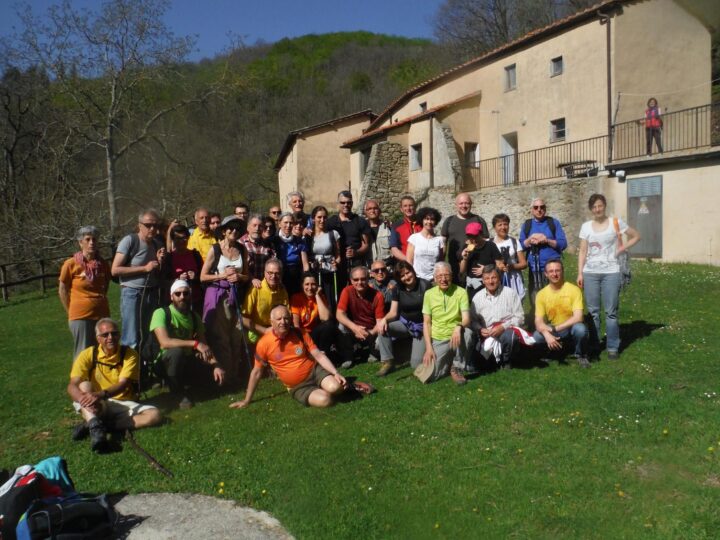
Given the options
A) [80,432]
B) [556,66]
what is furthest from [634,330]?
[556,66]

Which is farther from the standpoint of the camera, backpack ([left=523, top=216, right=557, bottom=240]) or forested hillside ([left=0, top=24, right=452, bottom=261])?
forested hillside ([left=0, top=24, right=452, bottom=261])

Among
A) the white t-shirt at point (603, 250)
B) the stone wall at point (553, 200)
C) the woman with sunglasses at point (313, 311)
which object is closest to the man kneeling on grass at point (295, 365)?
the woman with sunglasses at point (313, 311)

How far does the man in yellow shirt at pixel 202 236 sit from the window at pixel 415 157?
1903 centimetres

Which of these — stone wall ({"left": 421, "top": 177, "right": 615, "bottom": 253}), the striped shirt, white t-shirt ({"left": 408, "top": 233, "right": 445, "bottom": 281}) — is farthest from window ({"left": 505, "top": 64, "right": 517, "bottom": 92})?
the striped shirt

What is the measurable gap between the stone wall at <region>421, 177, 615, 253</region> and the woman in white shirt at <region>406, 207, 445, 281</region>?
1138 cm

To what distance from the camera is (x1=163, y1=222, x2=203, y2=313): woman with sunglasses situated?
21.2 ft

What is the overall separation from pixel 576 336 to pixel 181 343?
13.8ft

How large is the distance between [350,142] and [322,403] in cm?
2560

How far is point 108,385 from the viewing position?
5438 mm

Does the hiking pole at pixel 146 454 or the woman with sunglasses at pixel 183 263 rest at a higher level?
the woman with sunglasses at pixel 183 263

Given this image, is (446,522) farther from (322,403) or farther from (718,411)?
(718,411)

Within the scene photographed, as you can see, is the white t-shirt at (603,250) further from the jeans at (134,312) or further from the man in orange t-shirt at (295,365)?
the jeans at (134,312)

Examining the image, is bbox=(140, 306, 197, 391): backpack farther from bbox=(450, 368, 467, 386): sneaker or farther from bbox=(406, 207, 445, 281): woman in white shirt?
bbox=(450, 368, 467, 386): sneaker

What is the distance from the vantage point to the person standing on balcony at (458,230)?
6993mm
